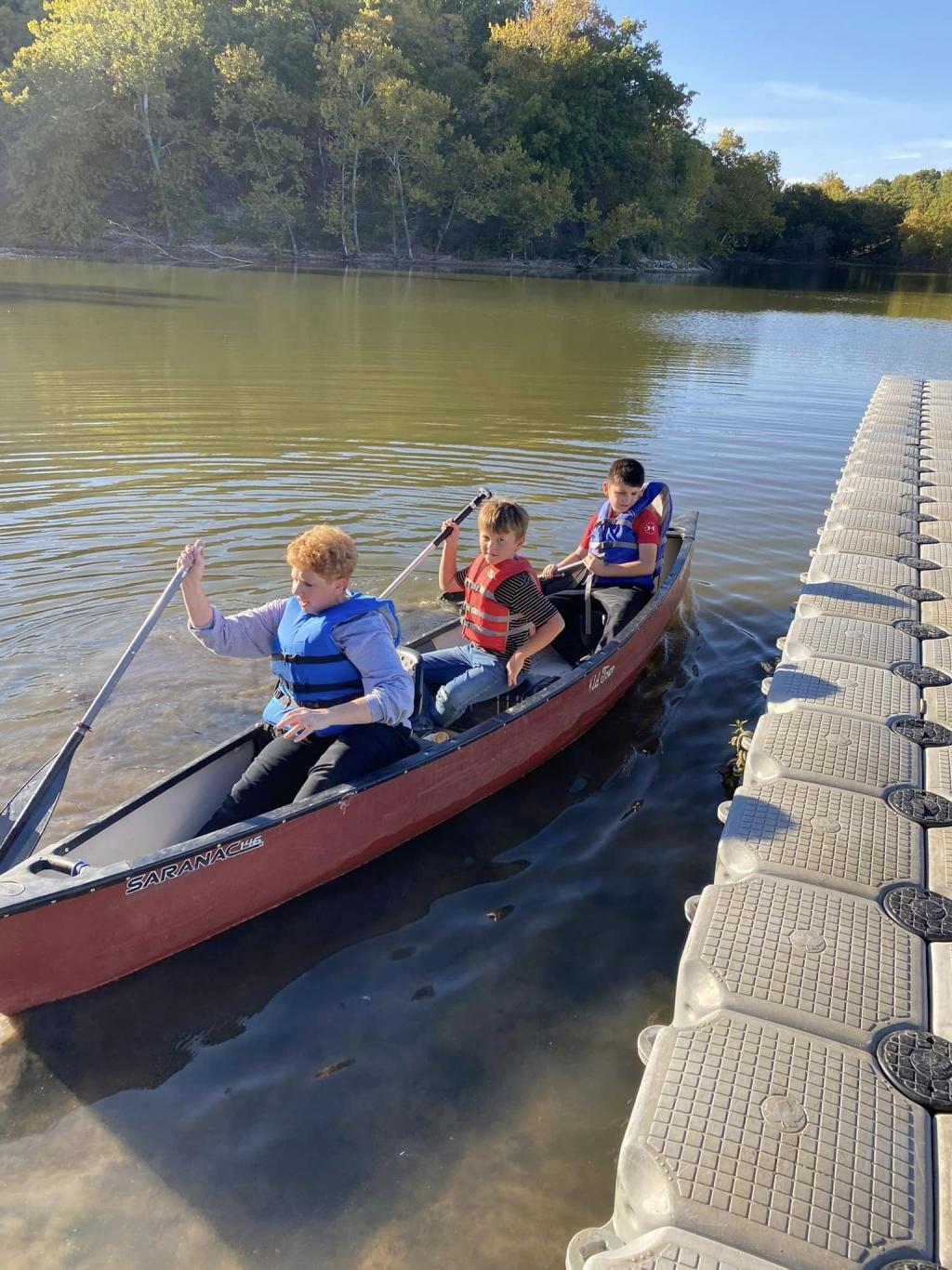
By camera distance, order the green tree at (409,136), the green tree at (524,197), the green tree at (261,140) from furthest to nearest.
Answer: the green tree at (524,197) < the green tree at (409,136) < the green tree at (261,140)

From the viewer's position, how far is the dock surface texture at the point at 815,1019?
2348mm

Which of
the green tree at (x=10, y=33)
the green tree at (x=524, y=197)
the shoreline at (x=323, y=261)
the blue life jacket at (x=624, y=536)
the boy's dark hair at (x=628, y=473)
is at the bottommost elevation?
the blue life jacket at (x=624, y=536)

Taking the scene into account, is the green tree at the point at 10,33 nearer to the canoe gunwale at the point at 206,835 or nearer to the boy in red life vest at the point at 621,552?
the boy in red life vest at the point at 621,552

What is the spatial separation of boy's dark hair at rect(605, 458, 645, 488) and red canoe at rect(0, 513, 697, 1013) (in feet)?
5.29

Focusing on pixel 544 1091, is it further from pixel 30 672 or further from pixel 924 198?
pixel 924 198

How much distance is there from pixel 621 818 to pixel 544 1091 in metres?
1.94

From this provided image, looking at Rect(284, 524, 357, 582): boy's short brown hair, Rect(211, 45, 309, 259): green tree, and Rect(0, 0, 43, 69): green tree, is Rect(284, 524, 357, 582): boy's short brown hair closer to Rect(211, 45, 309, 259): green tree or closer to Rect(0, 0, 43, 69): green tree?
Rect(211, 45, 309, 259): green tree

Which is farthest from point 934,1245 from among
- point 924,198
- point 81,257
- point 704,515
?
point 924,198

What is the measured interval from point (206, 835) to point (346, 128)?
4996cm

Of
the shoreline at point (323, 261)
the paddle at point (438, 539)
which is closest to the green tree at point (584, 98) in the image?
the shoreline at point (323, 261)

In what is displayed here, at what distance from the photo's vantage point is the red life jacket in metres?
4.93

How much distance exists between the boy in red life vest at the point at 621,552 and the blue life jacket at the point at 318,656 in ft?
8.52

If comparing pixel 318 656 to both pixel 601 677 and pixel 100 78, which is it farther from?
pixel 100 78

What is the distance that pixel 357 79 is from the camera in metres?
43.5
